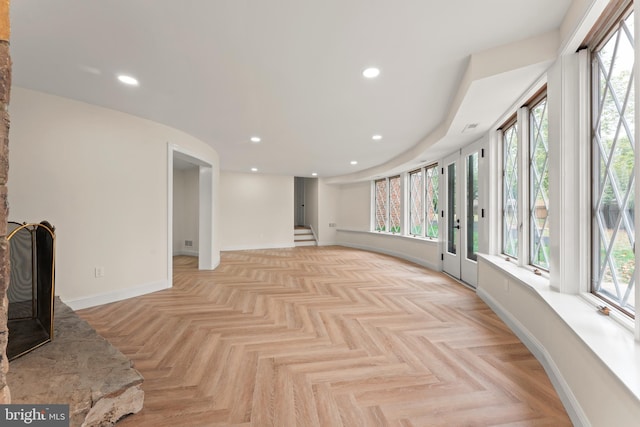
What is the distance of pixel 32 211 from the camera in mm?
2951

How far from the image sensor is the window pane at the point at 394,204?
7.52 m

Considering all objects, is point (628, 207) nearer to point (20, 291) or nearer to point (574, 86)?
point (574, 86)

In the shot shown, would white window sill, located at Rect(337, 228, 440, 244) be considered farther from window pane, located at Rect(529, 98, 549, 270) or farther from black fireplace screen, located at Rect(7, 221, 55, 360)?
black fireplace screen, located at Rect(7, 221, 55, 360)

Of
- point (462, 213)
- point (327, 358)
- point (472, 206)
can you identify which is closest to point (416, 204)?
point (462, 213)

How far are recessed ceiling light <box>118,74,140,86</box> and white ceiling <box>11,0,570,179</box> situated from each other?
0.06 metres

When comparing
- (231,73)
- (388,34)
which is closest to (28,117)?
(231,73)

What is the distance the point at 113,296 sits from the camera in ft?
11.7

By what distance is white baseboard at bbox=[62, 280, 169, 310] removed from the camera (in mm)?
3257

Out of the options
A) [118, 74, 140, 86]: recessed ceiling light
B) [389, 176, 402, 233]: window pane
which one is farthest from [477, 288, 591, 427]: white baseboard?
[389, 176, 402, 233]: window pane

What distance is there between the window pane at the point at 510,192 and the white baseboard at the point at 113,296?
4.71 meters

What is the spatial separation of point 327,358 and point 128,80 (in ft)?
10.1

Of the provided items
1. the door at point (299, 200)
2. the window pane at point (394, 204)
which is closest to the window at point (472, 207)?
the window pane at point (394, 204)

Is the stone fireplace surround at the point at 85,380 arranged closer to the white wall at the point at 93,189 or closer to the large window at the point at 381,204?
the white wall at the point at 93,189

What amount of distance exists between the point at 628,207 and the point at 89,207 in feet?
15.6
